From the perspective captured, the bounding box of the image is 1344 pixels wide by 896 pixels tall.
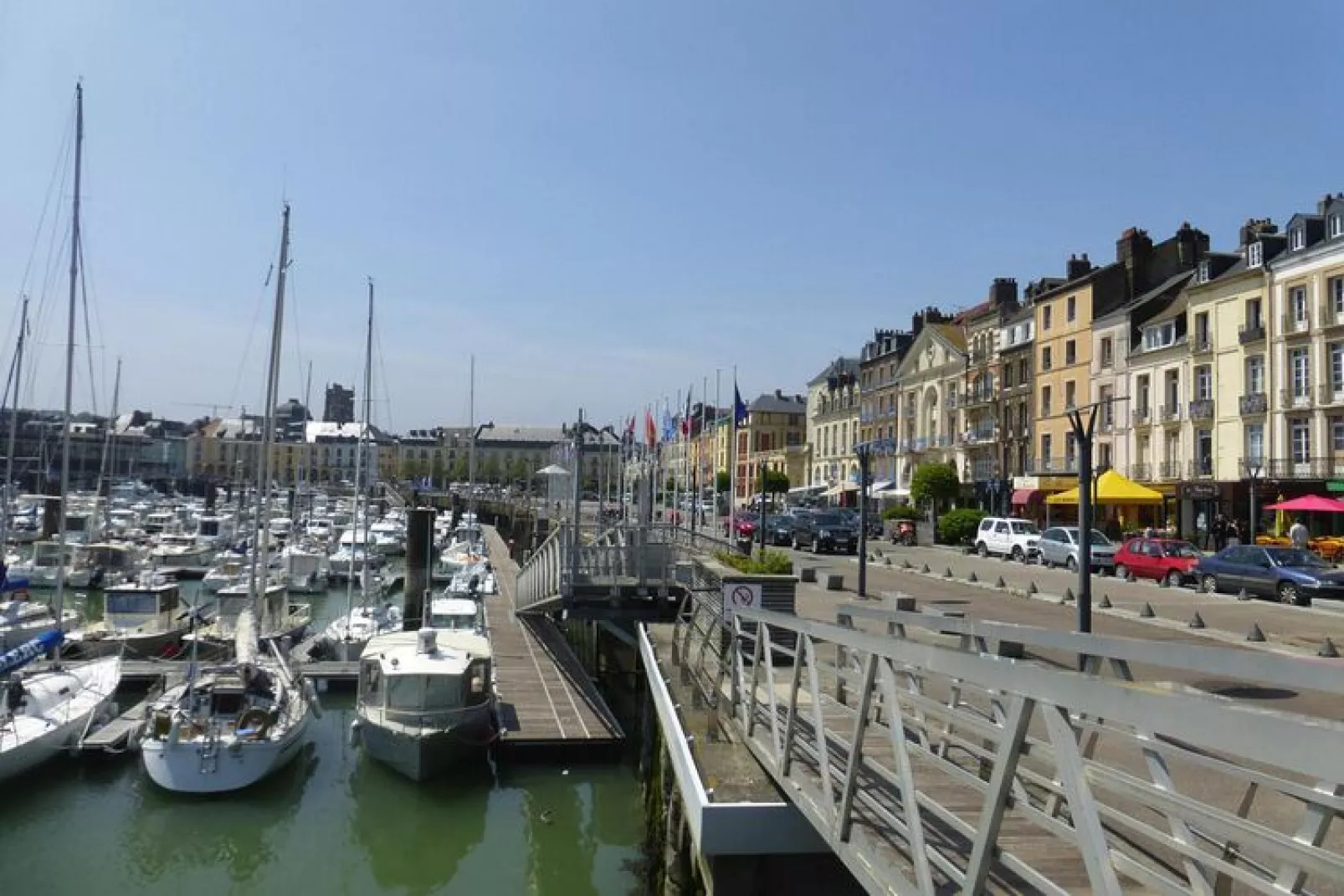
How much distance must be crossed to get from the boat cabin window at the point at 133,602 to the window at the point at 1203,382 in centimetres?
4415

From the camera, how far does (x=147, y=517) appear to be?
7950cm

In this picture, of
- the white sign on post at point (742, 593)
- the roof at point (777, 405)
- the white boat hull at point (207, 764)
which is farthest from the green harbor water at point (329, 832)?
the roof at point (777, 405)

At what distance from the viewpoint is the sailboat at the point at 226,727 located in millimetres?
18125

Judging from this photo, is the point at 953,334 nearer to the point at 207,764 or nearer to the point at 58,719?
the point at 207,764

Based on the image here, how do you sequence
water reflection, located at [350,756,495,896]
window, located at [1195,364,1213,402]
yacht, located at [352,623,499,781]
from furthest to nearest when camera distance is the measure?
1. window, located at [1195,364,1213,402]
2. yacht, located at [352,623,499,781]
3. water reflection, located at [350,756,495,896]

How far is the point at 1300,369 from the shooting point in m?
42.8

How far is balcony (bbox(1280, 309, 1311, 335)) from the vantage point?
4241 centimetres

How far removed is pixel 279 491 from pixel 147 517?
98.3 ft

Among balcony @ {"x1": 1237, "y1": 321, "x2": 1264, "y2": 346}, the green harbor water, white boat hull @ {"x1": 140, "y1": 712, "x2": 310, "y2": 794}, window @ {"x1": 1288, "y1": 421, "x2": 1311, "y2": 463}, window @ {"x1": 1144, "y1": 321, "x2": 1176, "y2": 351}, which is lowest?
the green harbor water

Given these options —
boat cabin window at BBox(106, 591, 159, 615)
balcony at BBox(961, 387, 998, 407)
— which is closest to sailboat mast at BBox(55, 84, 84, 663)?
boat cabin window at BBox(106, 591, 159, 615)

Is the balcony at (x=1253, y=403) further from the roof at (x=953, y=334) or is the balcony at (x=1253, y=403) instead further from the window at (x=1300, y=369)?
the roof at (x=953, y=334)

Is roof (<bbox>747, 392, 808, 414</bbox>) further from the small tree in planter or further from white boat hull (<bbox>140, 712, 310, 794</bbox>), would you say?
white boat hull (<bbox>140, 712, 310, 794</bbox>)

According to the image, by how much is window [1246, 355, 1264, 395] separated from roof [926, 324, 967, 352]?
27.1m

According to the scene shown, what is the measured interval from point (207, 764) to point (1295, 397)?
140 feet
